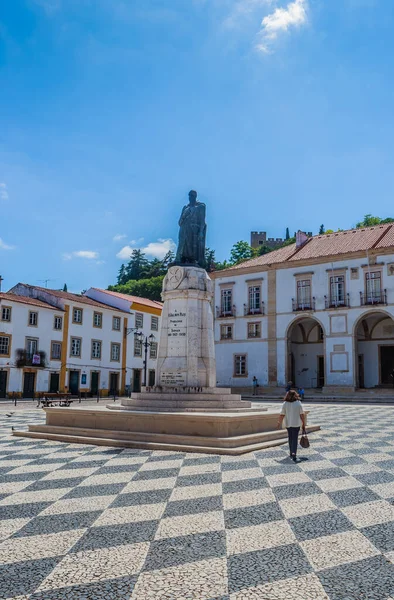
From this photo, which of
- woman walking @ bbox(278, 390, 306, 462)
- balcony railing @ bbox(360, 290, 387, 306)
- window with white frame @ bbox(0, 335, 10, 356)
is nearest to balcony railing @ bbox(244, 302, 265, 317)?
balcony railing @ bbox(360, 290, 387, 306)

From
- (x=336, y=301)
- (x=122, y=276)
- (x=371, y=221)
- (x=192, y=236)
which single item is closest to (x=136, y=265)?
(x=122, y=276)

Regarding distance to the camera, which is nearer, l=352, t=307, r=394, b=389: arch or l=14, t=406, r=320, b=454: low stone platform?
l=14, t=406, r=320, b=454: low stone platform

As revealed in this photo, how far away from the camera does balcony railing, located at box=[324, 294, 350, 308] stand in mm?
30023

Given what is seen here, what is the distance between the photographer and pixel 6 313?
29.7 meters

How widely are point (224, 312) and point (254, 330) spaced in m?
2.69

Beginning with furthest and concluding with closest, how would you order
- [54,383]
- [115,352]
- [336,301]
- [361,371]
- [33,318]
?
1. [115,352]
2. [54,383]
3. [361,371]
4. [33,318]
5. [336,301]

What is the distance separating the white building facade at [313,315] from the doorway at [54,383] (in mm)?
10908

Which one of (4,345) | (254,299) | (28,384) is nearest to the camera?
(4,345)

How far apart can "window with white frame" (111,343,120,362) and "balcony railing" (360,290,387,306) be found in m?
18.2

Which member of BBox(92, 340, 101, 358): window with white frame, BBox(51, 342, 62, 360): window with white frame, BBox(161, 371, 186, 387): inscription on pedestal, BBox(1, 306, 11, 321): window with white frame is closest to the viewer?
BBox(161, 371, 186, 387): inscription on pedestal

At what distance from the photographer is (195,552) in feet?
11.4

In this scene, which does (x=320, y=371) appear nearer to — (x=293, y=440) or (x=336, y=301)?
(x=336, y=301)

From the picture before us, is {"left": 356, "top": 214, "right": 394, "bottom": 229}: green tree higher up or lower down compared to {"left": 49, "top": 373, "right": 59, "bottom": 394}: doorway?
higher up

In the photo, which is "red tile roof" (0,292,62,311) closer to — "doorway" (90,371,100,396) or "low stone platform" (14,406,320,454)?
"doorway" (90,371,100,396)
